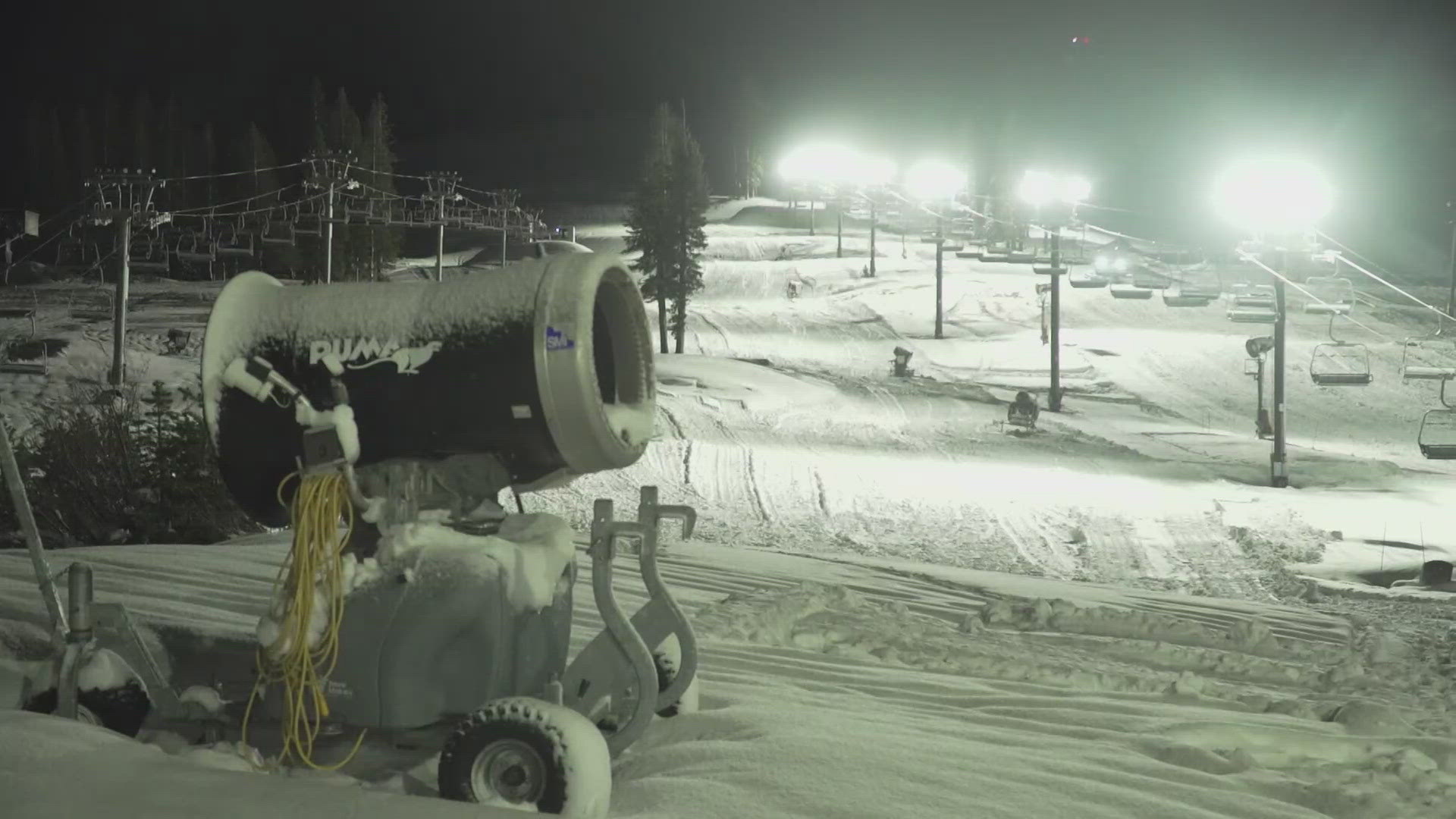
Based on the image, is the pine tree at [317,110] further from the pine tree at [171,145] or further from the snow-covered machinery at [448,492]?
the snow-covered machinery at [448,492]

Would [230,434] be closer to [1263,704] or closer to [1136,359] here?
[1263,704]

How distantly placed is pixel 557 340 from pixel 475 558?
738 mm

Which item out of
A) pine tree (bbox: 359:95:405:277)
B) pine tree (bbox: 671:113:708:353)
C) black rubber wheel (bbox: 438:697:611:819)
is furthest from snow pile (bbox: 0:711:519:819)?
pine tree (bbox: 359:95:405:277)

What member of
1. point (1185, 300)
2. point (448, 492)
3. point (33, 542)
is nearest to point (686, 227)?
point (1185, 300)

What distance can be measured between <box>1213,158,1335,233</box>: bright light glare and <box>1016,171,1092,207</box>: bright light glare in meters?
5.75

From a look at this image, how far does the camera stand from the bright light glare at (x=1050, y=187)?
30156mm

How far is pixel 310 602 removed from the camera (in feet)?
12.4

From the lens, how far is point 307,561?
149 inches

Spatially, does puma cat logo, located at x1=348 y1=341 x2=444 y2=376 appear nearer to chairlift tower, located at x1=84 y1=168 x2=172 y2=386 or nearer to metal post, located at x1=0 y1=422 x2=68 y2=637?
metal post, located at x1=0 y1=422 x2=68 y2=637

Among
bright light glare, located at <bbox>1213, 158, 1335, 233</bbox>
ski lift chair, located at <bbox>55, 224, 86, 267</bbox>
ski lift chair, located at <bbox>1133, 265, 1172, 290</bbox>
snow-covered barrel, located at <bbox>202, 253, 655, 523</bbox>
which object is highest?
ski lift chair, located at <bbox>55, 224, 86, 267</bbox>

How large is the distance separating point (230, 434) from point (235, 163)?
95.4 metres

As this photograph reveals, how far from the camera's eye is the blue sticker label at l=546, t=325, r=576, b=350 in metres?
3.72

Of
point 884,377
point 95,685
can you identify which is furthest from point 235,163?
point 95,685

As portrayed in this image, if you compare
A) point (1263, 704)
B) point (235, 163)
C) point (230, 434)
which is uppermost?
point (235, 163)
